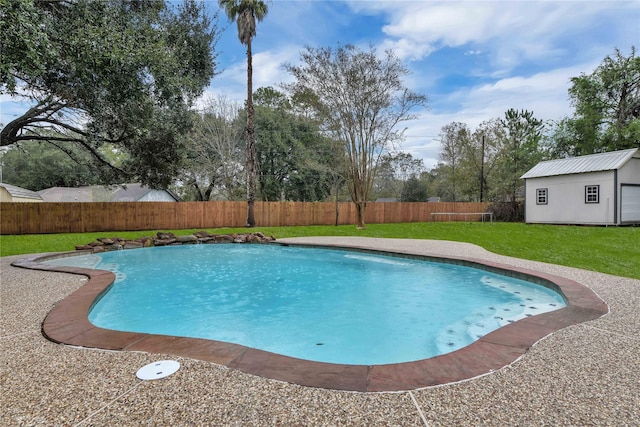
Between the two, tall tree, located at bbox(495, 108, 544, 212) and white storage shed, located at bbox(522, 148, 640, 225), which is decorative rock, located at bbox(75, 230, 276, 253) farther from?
tall tree, located at bbox(495, 108, 544, 212)

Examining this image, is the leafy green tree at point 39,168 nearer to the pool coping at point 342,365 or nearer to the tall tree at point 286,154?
the tall tree at point 286,154

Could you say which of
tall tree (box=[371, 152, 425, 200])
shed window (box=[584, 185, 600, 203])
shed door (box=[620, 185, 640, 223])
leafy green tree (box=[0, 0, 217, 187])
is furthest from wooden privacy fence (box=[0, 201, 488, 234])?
tall tree (box=[371, 152, 425, 200])

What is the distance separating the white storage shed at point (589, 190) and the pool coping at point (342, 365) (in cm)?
1436

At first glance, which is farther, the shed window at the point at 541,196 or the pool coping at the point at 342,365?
the shed window at the point at 541,196

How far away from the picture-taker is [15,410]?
5.44 feet

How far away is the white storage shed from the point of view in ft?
46.1

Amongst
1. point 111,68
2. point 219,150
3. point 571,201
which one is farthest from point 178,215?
point 571,201

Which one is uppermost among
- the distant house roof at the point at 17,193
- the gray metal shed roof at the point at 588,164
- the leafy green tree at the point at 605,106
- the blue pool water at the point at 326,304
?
the leafy green tree at the point at 605,106

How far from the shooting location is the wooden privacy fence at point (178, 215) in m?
13.5

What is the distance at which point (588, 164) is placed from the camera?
15.3 metres

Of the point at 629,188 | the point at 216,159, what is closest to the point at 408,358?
the point at 629,188

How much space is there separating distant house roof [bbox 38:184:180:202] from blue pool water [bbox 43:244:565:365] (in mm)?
19286

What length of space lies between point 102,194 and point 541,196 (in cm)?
3273

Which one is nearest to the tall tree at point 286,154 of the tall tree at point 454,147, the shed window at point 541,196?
the shed window at point 541,196
